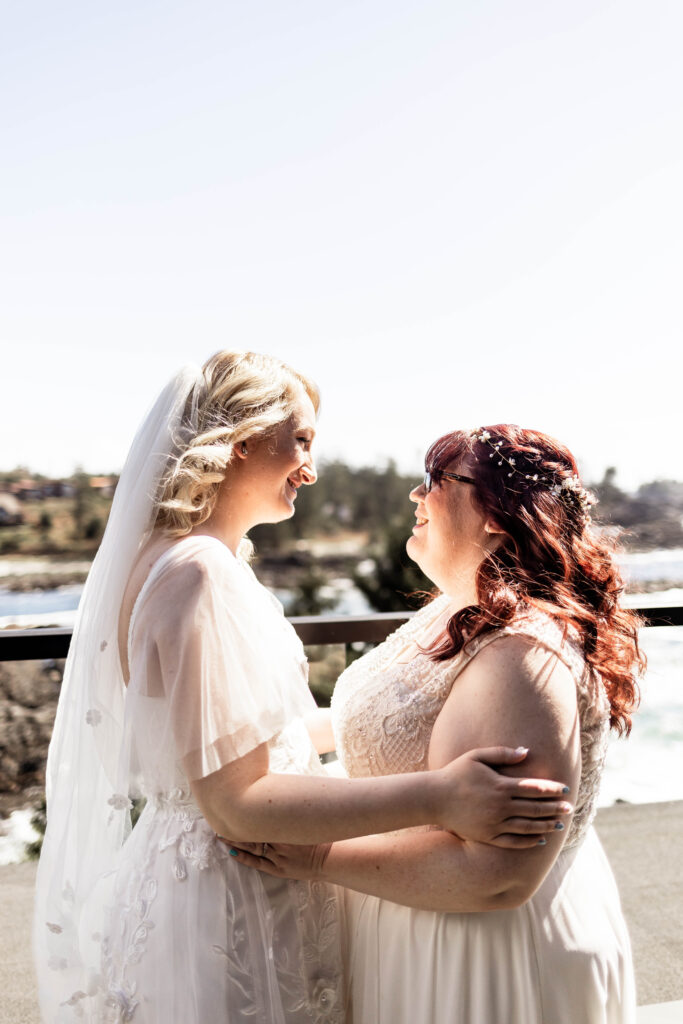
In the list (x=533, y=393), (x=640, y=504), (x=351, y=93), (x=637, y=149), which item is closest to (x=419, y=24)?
(x=351, y=93)

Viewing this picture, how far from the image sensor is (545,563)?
165 centimetres

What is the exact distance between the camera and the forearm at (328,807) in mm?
1401

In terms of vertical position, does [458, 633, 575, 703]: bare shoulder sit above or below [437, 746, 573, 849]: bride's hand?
above

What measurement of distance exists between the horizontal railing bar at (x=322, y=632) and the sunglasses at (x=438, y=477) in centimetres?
131

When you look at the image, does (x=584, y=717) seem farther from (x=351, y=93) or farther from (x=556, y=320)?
(x=556, y=320)

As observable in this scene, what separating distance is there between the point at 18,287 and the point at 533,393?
41.0ft

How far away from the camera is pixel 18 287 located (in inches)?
691

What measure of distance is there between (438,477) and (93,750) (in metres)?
0.95

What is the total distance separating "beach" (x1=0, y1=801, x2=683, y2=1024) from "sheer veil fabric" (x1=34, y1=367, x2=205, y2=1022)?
112 cm

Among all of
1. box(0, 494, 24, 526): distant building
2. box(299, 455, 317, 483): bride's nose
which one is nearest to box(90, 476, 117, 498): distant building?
box(0, 494, 24, 526): distant building

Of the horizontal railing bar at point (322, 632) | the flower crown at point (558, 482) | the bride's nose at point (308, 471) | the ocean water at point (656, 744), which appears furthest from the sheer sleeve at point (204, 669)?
the ocean water at point (656, 744)

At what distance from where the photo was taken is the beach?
2.64m

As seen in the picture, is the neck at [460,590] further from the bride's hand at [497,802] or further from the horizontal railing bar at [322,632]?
the horizontal railing bar at [322,632]

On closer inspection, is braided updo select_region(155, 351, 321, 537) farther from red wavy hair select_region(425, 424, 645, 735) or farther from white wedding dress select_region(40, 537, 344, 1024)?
red wavy hair select_region(425, 424, 645, 735)
